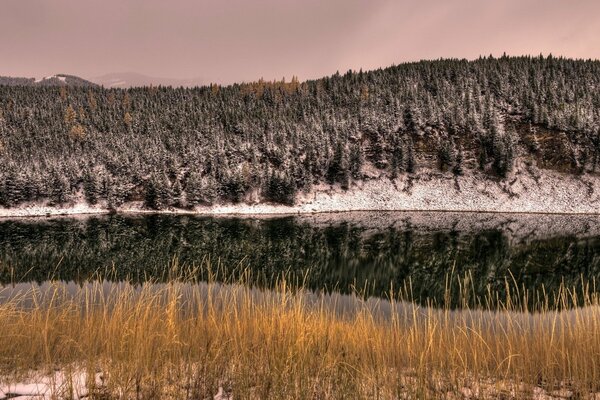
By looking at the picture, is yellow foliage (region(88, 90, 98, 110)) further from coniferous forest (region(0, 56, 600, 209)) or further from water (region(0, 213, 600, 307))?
water (region(0, 213, 600, 307))

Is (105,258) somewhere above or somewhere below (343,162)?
below

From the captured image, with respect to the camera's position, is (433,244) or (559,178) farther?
(559,178)

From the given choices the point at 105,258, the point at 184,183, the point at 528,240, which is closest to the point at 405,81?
the point at 184,183

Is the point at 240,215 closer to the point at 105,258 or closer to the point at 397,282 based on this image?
the point at 105,258

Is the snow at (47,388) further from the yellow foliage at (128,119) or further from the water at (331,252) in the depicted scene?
the yellow foliage at (128,119)

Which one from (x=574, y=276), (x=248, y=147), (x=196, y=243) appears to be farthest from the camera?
(x=248, y=147)

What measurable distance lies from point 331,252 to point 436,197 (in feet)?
202

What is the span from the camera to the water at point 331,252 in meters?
28.6

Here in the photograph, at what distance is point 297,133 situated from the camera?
393 feet

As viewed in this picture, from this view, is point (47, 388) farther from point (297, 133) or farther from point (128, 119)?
point (128, 119)

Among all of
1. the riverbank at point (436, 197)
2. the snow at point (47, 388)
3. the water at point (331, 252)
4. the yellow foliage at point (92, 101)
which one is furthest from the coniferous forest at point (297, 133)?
the snow at point (47, 388)

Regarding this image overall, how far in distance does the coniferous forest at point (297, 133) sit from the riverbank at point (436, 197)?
8.02ft

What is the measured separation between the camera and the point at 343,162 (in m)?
99.2

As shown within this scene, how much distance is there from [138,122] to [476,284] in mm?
145956
